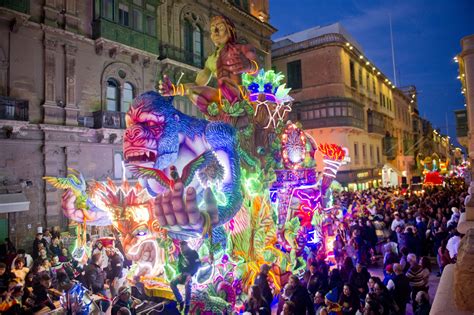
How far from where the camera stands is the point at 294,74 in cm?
3250

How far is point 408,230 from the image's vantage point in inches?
396

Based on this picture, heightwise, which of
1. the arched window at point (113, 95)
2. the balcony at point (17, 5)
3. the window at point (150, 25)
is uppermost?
the window at point (150, 25)

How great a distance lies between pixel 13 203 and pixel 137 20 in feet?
35.6

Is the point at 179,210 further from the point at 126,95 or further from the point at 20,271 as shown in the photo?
the point at 126,95

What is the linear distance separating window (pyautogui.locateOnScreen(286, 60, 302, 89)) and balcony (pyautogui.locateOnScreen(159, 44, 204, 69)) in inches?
478

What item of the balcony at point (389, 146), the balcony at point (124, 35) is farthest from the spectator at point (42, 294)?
the balcony at point (389, 146)

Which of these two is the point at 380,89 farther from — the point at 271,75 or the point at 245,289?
the point at 245,289

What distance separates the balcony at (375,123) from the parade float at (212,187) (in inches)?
1017

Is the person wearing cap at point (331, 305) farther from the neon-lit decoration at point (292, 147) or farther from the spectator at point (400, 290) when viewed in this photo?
the neon-lit decoration at point (292, 147)

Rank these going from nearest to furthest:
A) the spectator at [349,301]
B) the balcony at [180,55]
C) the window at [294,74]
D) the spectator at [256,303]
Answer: the spectator at [349,301], the spectator at [256,303], the balcony at [180,55], the window at [294,74]

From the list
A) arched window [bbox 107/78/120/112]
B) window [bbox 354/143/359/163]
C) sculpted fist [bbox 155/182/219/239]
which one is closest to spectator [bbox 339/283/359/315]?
sculpted fist [bbox 155/182/219/239]

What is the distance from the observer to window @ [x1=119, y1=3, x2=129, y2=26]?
18.1 m

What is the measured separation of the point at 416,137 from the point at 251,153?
170 feet

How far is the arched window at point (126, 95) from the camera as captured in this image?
18369mm
